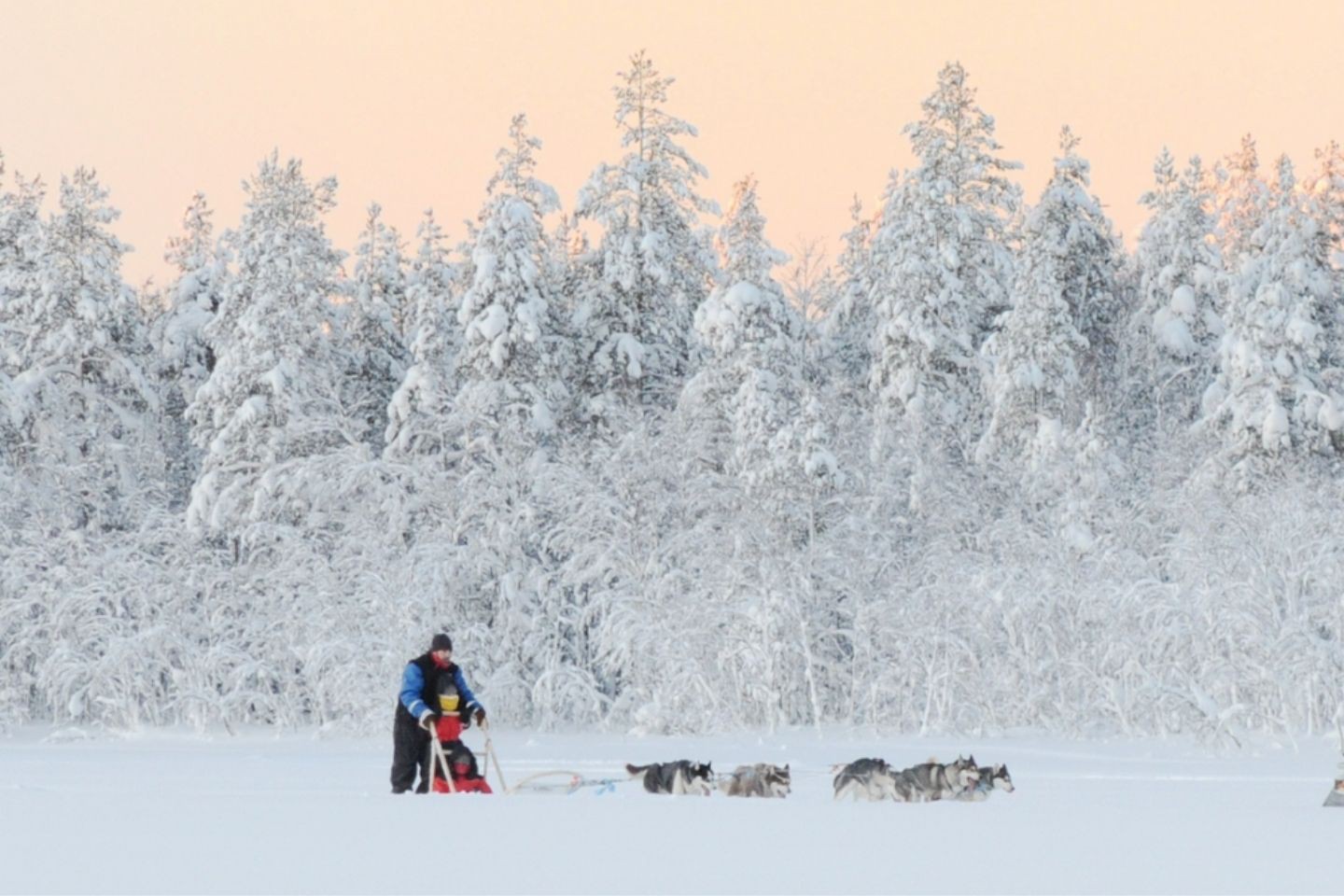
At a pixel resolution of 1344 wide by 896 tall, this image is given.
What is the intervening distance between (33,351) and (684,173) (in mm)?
13100

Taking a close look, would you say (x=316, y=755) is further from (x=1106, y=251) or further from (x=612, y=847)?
(x=1106, y=251)

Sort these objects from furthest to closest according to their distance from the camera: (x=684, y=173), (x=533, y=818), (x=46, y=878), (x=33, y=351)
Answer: (x=33, y=351)
(x=684, y=173)
(x=533, y=818)
(x=46, y=878)

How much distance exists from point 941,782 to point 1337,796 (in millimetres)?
2733

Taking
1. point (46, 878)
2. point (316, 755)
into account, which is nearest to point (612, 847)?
point (46, 878)

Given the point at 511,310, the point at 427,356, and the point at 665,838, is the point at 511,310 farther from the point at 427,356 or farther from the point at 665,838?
the point at 665,838

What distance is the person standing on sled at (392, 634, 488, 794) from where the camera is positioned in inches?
534

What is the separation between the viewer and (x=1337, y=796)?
12.1 meters

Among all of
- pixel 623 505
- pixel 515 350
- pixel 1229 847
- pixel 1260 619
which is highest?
pixel 515 350

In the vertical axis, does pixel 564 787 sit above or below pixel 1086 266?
below

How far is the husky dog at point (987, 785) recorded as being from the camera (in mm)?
13273

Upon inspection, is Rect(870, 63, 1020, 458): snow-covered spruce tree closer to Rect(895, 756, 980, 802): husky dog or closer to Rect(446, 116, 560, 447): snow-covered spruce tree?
Rect(446, 116, 560, 447): snow-covered spruce tree

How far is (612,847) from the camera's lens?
30.5 feet

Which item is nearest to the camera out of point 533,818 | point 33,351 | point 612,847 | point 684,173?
point 612,847

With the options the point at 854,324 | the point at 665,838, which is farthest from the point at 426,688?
the point at 854,324
